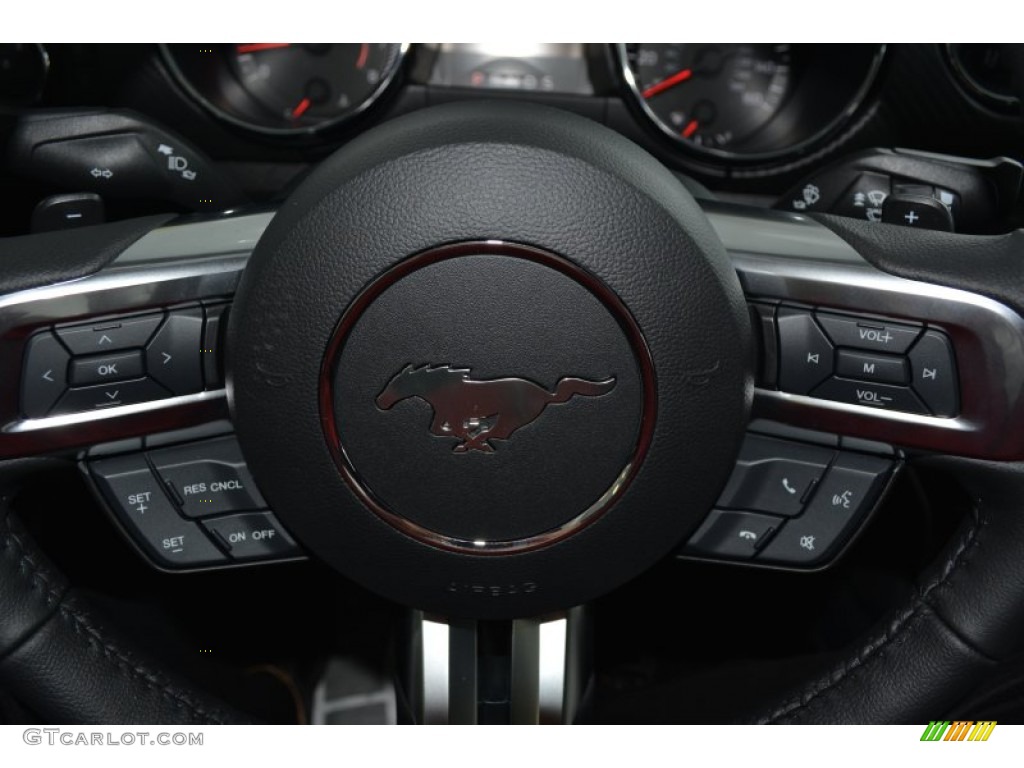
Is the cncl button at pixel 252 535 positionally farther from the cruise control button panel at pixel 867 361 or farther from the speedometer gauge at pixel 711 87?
the speedometer gauge at pixel 711 87

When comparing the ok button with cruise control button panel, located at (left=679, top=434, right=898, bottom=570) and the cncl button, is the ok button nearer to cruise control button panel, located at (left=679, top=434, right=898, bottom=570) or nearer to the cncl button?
the cncl button

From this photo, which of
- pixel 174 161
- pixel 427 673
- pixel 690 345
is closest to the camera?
pixel 690 345

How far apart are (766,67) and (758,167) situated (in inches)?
8.3

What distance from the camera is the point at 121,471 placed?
Result: 0.93 meters

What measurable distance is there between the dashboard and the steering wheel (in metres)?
1.16

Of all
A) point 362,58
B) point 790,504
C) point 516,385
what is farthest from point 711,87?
point 516,385

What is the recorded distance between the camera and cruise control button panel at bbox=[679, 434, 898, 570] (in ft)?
3.03

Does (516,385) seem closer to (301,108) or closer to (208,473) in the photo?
(208,473)

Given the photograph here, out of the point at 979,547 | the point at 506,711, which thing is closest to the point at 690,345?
the point at 979,547

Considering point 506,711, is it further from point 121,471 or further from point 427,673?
point 121,471

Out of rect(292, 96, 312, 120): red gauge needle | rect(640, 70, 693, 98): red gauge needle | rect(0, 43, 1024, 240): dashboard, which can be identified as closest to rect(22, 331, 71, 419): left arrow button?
rect(0, 43, 1024, 240): dashboard

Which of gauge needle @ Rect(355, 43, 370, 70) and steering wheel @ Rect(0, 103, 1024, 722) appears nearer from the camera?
steering wheel @ Rect(0, 103, 1024, 722)
